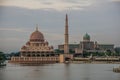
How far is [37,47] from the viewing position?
148 feet

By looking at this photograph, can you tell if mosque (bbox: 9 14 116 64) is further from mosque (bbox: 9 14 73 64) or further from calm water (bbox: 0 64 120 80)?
calm water (bbox: 0 64 120 80)

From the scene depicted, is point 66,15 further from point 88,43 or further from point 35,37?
point 88,43

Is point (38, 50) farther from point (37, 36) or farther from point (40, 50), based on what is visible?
point (37, 36)

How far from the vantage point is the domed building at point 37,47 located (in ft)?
147

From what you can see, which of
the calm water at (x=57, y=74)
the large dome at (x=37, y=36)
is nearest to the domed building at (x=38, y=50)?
the large dome at (x=37, y=36)

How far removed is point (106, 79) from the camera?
17.0m

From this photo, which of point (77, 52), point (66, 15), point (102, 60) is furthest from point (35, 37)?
point (77, 52)

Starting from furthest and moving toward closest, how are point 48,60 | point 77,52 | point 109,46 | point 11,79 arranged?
point 109,46, point 77,52, point 48,60, point 11,79

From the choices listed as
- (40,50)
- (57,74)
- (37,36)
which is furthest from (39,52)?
(57,74)

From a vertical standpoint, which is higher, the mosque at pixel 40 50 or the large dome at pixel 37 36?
the large dome at pixel 37 36

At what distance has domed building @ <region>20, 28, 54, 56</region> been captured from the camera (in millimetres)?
44875

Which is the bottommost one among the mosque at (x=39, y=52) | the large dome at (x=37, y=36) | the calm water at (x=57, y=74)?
the calm water at (x=57, y=74)

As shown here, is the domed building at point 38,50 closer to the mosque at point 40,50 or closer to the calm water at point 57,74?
the mosque at point 40,50

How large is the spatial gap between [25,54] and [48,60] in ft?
8.61
